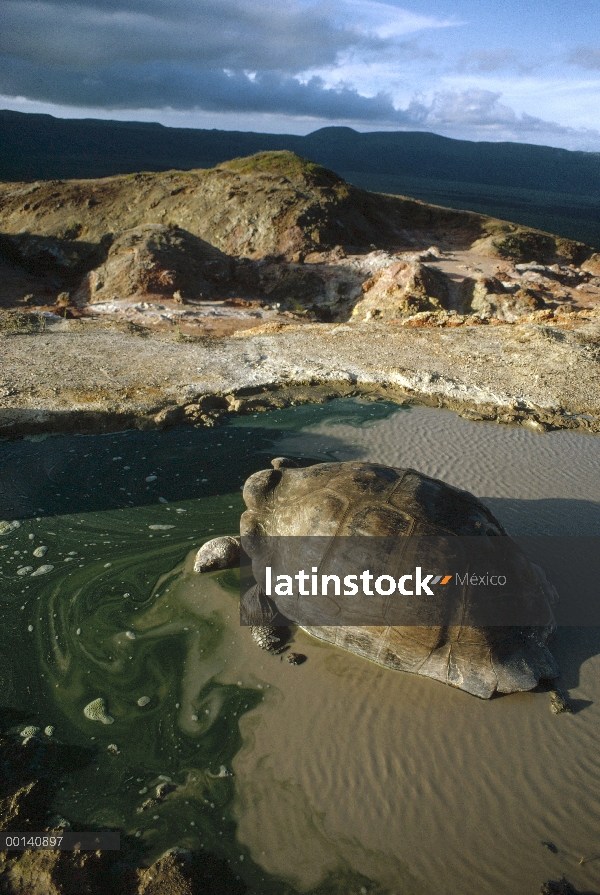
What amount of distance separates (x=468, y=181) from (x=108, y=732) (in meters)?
133

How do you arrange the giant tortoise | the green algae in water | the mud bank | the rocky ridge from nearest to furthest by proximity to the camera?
the green algae in water < the giant tortoise < the mud bank < the rocky ridge

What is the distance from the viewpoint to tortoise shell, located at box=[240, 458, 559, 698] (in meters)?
4.17

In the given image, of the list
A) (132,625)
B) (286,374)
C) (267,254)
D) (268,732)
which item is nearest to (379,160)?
(267,254)

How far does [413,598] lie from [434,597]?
6.6 inches

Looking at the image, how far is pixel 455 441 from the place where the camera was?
8844mm

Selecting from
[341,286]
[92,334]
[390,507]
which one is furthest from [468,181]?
[390,507]

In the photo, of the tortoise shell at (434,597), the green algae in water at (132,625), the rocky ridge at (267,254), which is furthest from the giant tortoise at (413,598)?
the rocky ridge at (267,254)

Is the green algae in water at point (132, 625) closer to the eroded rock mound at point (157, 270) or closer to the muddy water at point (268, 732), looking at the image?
the muddy water at point (268, 732)

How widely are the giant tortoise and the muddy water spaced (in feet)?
1.51

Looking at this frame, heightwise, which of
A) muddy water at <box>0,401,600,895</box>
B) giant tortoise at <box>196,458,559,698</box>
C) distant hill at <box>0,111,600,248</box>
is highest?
distant hill at <box>0,111,600,248</box>

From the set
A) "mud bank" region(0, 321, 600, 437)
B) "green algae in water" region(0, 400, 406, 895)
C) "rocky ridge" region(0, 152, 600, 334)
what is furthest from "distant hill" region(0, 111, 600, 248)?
"green algae in water" region(0, 400, 406, 895)

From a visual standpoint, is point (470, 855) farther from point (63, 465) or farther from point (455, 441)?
point (63, 465)

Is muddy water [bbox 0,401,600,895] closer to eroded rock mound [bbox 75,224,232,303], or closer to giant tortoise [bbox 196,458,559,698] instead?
giant tortoise [bbox 196,458,559,698]

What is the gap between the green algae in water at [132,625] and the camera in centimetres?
402
